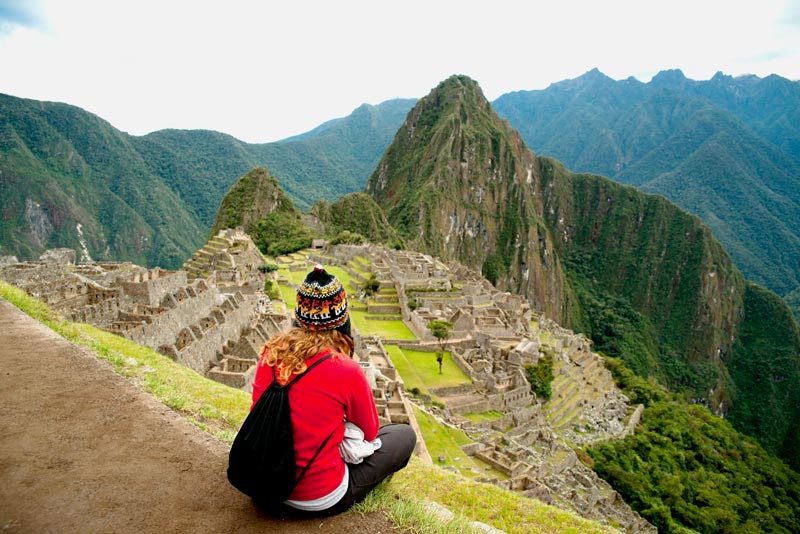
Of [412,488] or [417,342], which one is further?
[417,342]

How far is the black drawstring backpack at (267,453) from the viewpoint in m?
3.29

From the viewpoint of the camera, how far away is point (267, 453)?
10.8ft

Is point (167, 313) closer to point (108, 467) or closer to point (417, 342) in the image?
point (108, 467)

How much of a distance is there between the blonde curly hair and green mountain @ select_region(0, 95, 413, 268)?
78599 millimetres

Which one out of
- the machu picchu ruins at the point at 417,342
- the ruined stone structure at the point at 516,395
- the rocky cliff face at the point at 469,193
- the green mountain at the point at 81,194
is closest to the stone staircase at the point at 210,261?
the machu picchu ruins at the point at 417,342

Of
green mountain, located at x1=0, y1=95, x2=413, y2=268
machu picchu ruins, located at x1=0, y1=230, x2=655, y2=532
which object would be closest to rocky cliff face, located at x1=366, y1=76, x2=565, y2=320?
green mountain, located at x1=0, y1=95, x2=413, y2=268

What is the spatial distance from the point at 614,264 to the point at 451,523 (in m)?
189

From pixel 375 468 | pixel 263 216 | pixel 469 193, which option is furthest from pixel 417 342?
pixel 469 193

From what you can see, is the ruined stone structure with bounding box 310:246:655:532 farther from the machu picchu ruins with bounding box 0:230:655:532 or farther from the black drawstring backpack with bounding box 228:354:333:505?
the black drawstring backpack with bounding box 228:354:333:505

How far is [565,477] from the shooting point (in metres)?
22.6

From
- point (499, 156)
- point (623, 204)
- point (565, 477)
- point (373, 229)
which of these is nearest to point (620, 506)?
point (565, 477)

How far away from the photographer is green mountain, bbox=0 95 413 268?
7581 cm

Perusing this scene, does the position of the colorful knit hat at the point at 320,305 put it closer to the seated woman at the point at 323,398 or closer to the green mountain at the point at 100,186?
the seated woman at the point at 323,398

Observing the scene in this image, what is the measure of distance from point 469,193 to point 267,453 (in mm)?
144993
